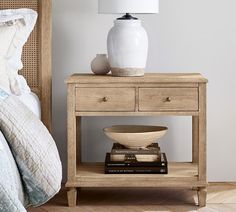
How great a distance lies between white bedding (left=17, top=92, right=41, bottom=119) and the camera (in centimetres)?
322

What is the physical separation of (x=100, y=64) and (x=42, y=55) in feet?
1.09

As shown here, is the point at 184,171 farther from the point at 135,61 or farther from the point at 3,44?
the point at 3,44

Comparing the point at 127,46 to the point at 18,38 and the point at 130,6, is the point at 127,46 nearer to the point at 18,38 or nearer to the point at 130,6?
the point at 130,6

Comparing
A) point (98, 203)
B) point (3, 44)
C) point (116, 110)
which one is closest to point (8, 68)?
point (3, 44)

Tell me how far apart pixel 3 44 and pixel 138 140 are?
814 millimetres

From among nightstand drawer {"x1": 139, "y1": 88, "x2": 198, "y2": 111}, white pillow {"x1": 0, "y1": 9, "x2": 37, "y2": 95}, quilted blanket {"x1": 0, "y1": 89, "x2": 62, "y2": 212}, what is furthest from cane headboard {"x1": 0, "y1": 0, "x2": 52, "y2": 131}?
quilted blanket {"x1": 0, "y1": 89, "x2": 62, "y2": 212}

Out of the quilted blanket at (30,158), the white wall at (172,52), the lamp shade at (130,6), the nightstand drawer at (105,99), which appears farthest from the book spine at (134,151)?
the quilted blanket at (30,158)

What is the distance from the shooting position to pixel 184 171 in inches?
136

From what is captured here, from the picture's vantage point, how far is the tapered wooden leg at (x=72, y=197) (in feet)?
11.1

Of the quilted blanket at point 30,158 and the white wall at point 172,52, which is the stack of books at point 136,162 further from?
the quilted blanket at point 30,158

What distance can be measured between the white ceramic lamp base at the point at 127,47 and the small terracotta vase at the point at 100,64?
0.08m

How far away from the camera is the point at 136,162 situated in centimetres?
340

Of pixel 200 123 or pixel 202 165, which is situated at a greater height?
pixel 200 123

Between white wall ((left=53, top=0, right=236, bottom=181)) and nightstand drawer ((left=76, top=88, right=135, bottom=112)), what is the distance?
49 cm
